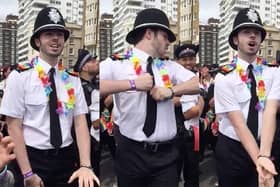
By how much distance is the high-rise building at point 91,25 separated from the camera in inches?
118

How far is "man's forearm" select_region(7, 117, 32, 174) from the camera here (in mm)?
2584

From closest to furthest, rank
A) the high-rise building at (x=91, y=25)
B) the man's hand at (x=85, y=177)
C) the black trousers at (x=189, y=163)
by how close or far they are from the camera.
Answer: the man's hand at (x=85, y=177), the high-rise building at (x=91, y=25), the black trousers at (x=189, y=163)

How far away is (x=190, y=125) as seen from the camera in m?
3.20

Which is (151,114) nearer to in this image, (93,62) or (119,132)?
(119,132)

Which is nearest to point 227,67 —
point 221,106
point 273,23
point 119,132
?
point 221,106

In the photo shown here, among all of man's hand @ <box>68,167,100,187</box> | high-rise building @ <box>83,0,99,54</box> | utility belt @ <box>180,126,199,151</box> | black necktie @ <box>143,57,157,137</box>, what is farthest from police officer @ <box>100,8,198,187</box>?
utility belt @ <box>180,126,199,151</box>

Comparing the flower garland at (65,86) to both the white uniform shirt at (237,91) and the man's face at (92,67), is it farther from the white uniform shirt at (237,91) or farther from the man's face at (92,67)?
the white uniform shirt at (237,91)

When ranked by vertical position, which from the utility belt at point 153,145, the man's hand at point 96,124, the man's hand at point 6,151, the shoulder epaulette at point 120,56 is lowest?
Result: the utility belt at point 153,145

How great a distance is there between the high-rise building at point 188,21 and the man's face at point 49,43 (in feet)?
2.21

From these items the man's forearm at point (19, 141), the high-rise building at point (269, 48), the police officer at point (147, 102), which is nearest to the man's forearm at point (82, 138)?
the police officer at point (147, 102)

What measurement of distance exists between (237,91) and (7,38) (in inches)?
49.5

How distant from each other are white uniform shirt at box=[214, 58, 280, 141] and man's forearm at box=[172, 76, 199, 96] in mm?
153

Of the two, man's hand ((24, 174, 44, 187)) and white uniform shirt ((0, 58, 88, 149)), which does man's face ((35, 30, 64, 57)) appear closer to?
white uniform shirt ((0, 58, 88, 149))

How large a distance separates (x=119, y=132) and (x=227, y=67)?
0.66 meters
